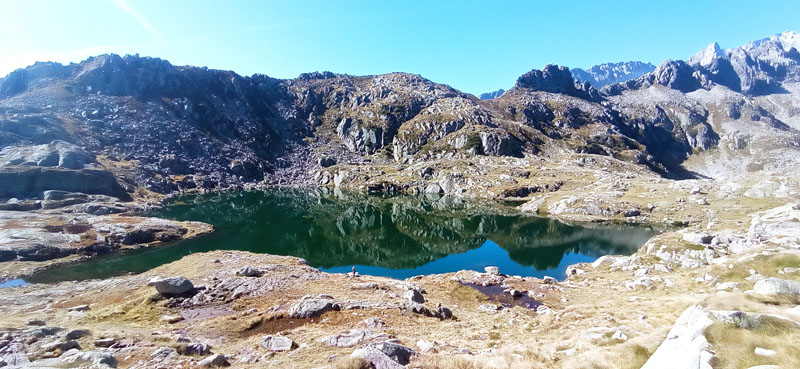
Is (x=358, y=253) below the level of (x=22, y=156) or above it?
below

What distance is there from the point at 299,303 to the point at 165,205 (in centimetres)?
11963

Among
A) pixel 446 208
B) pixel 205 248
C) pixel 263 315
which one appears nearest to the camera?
pixel 263 315

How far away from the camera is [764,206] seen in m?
83.7

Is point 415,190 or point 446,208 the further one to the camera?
point 415,190

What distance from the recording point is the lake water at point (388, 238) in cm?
6438

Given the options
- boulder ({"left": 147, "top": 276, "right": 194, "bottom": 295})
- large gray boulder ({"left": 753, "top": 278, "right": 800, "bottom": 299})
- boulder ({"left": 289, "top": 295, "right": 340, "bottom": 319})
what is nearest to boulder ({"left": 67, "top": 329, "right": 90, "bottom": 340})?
boulder ({"left": 147, "top": 276, "right": 194, "bottom": 295})

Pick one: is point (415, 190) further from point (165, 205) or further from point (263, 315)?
point (263, 315)

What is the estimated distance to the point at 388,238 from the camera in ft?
303

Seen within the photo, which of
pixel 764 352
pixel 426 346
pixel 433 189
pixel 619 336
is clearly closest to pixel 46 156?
pixel 433 189

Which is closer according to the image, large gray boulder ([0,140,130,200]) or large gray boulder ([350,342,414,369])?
large gray boulder ([350,342,414,369])

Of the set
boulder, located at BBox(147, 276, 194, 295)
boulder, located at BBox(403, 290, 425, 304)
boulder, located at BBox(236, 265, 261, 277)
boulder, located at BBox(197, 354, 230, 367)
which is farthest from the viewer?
boulder, located at BBox(236, 265, 261, 277)

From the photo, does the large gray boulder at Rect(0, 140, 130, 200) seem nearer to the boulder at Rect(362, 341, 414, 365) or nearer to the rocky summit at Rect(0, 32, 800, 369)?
the rocky summit at Rect(0, 32, 800, 369)

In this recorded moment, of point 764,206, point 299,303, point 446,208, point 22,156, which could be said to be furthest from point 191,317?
point 22,156

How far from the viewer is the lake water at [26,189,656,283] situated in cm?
6438
